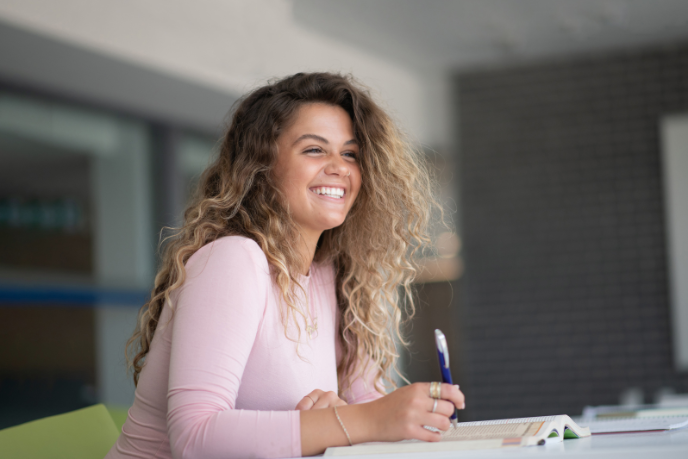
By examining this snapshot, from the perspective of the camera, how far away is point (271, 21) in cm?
454

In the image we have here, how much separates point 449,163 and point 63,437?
516 centimetres

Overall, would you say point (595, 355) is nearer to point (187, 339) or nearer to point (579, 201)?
point (579, 201)

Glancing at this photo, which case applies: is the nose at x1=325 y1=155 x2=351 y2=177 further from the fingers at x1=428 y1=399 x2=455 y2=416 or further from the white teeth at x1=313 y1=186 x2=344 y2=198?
the fingers at x1=428 y1=399 x2=455 y2=416

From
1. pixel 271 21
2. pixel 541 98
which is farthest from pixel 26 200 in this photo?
pixel 541 98

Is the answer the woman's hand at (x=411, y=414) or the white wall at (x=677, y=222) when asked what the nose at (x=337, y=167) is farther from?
the white wall at (x=677, y=222)

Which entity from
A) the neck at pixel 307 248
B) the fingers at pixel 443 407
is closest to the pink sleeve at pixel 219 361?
the fingers at pixel 443 407

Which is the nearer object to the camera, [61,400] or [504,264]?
[61,400]

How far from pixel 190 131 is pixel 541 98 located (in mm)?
3141

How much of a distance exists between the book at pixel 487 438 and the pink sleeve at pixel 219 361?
0.13 m

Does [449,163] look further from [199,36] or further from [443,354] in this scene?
[443,354]

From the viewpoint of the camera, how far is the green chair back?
5.09 ft

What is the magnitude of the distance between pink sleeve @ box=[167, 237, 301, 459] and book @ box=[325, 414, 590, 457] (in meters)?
0.13

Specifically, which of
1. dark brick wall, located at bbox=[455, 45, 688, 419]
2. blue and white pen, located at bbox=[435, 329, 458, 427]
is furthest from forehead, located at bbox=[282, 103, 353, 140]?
dark brick wall, located at bbox=[455, 45, 688, 419]

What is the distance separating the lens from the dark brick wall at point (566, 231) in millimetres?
5516
